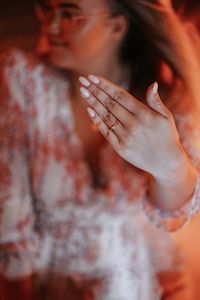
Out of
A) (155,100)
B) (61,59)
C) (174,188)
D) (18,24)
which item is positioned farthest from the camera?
(18,24)

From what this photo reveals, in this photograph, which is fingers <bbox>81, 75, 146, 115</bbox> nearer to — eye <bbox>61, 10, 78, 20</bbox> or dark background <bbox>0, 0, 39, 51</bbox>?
eye <bbox>61, 10, 78, 20</bbox>

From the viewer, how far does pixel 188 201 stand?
2.64 ft

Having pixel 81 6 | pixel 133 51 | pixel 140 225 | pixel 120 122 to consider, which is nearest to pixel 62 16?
pixel 81 6

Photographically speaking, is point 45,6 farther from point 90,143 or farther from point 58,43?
point 90,143

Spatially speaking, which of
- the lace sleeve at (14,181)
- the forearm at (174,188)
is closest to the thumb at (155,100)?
the forearm at (174,188)

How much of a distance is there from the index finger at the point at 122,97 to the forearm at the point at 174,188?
0.12m

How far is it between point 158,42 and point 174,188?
0.24 metres

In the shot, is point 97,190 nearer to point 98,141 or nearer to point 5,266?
point 98,141

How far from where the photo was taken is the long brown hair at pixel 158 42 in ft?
2.54

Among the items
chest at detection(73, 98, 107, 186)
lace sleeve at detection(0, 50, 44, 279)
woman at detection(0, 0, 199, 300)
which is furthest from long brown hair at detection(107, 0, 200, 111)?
lace sleeve at detection(0, 50, 44, 279)

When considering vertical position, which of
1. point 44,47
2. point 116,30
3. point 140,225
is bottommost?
point 140,225

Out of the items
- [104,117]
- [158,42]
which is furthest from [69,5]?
[104,117]

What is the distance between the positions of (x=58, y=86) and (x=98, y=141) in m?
0.13

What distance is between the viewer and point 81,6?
843 millimetres
